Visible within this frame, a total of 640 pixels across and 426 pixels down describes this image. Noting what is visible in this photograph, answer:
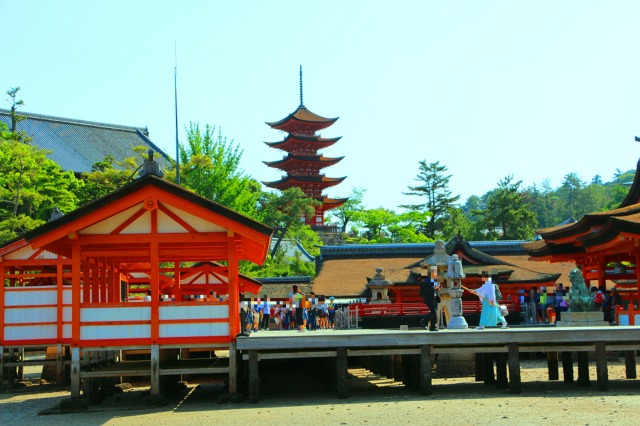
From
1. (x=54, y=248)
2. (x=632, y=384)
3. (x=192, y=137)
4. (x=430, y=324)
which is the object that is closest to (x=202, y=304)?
(x=54, y=248)

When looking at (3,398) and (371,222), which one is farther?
(371,222)

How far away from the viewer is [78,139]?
225 ft

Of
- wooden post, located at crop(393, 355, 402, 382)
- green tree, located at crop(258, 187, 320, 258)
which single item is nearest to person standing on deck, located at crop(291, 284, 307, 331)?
wooden post, located at crop(393, 355, 402, 382)

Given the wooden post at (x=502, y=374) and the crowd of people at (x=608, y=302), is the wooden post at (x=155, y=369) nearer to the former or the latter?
the wooden post at (x=502, y=374)

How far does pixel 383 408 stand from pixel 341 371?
5.95 ft

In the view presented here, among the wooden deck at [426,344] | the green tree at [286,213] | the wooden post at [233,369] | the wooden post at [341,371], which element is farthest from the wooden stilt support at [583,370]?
the green tree at [286,213]

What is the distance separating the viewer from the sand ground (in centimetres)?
1360

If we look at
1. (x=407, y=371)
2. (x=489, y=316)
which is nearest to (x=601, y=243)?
(x=489, y=316)

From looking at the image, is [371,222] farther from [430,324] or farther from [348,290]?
[430,324]

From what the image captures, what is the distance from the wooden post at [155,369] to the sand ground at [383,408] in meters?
0.41

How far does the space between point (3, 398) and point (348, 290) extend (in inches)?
1043

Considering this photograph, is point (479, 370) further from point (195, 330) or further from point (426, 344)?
point (195, 330)

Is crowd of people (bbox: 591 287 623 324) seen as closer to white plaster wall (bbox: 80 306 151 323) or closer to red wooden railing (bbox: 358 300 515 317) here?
red wooden railing (bbox: 358 300 515 317)

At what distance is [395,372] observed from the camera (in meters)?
22.3
